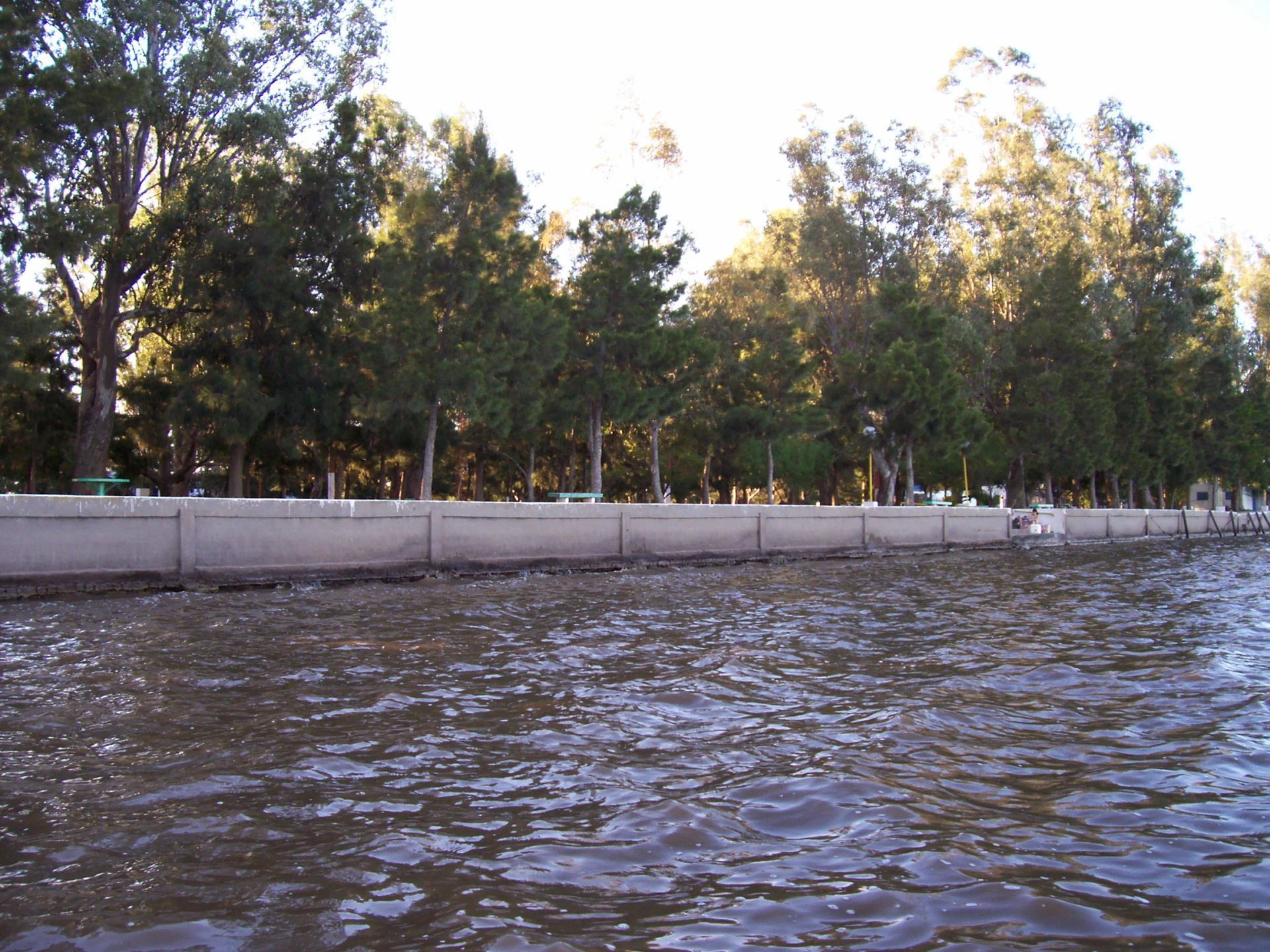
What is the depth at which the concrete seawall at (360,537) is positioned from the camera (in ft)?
49.1

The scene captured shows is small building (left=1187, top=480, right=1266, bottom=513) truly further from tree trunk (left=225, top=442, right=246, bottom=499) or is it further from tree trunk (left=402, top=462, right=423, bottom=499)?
tree trunk (left=225, top=442, right=246, bottom=499)

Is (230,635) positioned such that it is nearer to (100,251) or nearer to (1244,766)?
(1244,766)

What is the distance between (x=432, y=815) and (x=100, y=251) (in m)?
24.6

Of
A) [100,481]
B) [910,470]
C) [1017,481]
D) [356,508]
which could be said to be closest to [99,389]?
[100,481]

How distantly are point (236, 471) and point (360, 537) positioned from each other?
38.9 feet

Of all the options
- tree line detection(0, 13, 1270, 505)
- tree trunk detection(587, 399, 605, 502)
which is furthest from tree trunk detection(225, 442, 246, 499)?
tree trunk detection(587, 399, 605, 502)

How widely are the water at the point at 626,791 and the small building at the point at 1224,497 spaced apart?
65.4 metres

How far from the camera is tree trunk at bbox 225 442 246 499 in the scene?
28328 millimetres

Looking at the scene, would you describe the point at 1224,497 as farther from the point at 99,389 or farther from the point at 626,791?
the point at 626,791

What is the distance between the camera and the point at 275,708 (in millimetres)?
7598

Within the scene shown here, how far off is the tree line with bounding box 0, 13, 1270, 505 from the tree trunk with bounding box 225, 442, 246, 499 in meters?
0.13

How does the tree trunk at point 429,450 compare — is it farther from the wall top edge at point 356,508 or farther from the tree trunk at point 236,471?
the wall top edge at point 356,508

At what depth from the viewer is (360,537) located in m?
18.5

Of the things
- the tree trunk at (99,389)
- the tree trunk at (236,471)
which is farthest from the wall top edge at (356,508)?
the tree trunk at (99,389)
